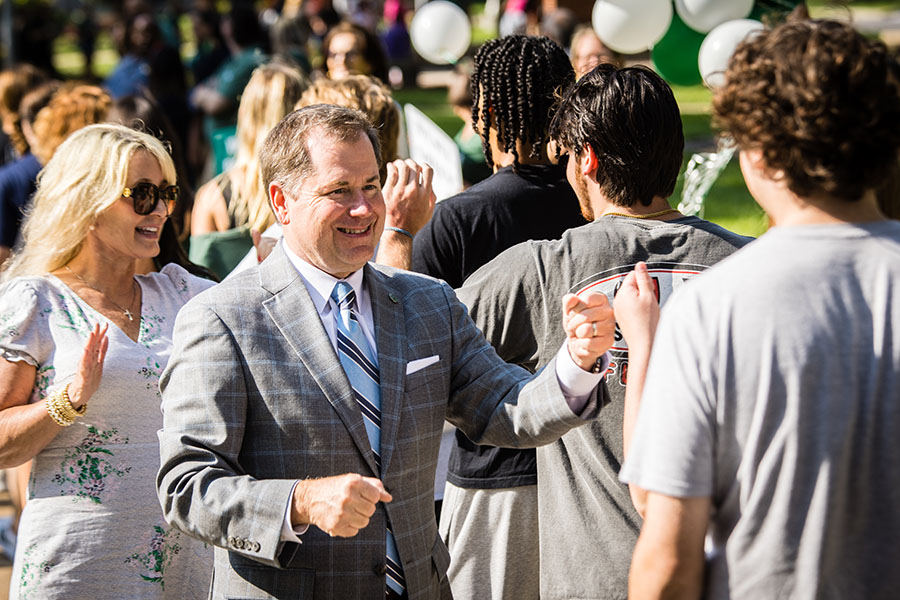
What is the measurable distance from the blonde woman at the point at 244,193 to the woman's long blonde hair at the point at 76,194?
795mm

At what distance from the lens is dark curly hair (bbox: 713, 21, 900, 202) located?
1.76 meters

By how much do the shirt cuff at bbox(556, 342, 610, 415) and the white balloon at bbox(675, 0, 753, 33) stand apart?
362 centimetres

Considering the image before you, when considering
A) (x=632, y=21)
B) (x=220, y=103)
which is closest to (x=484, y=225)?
(x=632, y=21)

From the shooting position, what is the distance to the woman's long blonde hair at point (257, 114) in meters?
4.60

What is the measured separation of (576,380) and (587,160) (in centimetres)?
75

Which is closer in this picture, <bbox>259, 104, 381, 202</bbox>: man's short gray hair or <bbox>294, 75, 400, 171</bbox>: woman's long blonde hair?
<bbox>259, 104, 381, 202</bbox>: man's short gray hair

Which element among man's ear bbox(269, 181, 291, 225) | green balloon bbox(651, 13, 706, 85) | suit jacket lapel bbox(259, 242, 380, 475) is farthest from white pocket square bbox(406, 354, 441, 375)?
green balloon bbox(651, 13, 706, 85)

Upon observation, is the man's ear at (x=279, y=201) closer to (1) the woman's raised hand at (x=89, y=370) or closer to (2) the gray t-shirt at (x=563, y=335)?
(2) the gray t-shirt at (x=563, y=335)

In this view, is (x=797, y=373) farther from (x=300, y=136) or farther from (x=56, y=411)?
(x=56, y=411)

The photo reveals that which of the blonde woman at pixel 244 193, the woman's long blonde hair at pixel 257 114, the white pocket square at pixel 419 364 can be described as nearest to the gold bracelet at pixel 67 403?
the white pocket square at pixel 419 364

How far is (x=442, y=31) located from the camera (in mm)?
6594

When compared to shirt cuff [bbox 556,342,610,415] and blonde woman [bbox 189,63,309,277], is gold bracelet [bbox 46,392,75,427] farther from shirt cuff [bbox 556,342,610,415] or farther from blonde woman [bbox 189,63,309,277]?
shirt cuff [bbox 556,342,610,415]

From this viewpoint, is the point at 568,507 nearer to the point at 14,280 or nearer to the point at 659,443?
the point at 659,443

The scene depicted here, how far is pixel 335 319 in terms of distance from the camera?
250cm
